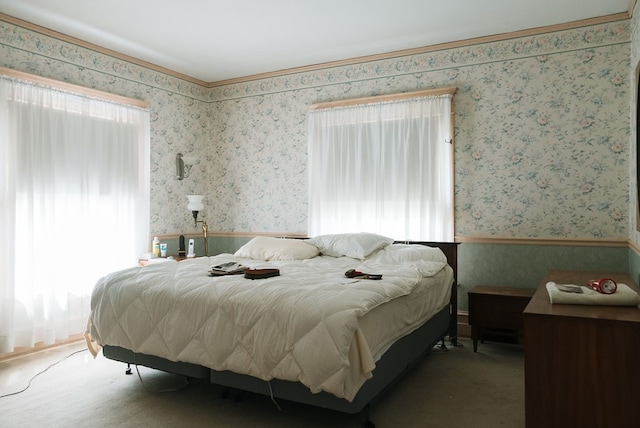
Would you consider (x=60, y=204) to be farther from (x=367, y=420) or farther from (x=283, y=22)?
(x=367, y=420)

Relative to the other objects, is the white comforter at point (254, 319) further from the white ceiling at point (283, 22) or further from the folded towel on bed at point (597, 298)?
the white ceiling at point (283, 22)

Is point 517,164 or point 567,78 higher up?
point 567,78

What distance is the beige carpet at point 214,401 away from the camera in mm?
2635

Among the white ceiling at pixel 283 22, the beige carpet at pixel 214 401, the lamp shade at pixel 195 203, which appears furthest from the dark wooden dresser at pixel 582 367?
the lamp shade at pixel 195 203

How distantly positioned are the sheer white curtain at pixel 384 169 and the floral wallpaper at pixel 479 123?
154 mm

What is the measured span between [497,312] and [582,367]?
5.88 feet

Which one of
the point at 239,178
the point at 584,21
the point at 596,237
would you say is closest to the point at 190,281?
the point at 239,178

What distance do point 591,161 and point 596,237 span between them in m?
0.62

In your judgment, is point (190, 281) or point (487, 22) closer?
point (190, 281)

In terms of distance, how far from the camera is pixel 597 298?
2256mm

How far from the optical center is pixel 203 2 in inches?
140

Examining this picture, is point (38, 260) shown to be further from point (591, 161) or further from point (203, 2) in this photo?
point (591, 161)

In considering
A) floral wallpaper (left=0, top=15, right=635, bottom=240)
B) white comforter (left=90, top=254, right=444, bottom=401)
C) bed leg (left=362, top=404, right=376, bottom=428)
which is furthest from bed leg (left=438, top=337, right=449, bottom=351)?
bed leg (left=362, top=404, right=376, bottom=428)

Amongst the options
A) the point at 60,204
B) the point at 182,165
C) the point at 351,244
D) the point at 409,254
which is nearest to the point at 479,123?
the point at 409,254
